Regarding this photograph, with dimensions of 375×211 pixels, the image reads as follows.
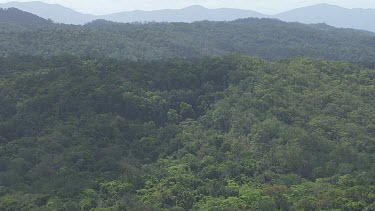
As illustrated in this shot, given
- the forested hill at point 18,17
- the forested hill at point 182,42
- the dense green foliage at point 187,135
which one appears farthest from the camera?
the forested hill at point 18,17

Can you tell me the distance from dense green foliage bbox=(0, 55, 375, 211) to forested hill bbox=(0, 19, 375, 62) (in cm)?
1915

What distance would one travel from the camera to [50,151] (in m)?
25.5

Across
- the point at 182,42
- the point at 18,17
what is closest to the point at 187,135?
the point at 182,42

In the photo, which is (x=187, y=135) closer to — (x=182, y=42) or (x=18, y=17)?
(x=182, y=42)

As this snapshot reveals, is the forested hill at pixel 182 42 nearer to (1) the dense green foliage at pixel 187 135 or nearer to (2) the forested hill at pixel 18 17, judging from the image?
(2) the forested hill at pixel 18 17

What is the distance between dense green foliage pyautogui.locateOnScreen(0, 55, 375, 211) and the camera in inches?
822

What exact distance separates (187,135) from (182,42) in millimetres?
54870

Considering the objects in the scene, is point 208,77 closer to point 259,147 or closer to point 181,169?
point 259,147

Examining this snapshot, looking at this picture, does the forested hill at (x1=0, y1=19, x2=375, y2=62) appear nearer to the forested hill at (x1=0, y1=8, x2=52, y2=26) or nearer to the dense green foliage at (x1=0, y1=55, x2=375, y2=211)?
the forested hill at (x1=0, y1=8, x2=52, y2=26)

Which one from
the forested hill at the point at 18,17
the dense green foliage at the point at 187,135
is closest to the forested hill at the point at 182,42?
the forested hill at the point at 18,17

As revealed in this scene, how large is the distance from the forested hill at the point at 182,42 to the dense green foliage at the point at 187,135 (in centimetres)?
1915

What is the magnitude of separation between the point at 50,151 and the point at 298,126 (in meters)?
12.7

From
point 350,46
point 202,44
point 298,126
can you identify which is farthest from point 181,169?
point 350,46

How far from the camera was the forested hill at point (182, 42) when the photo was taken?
199ft
